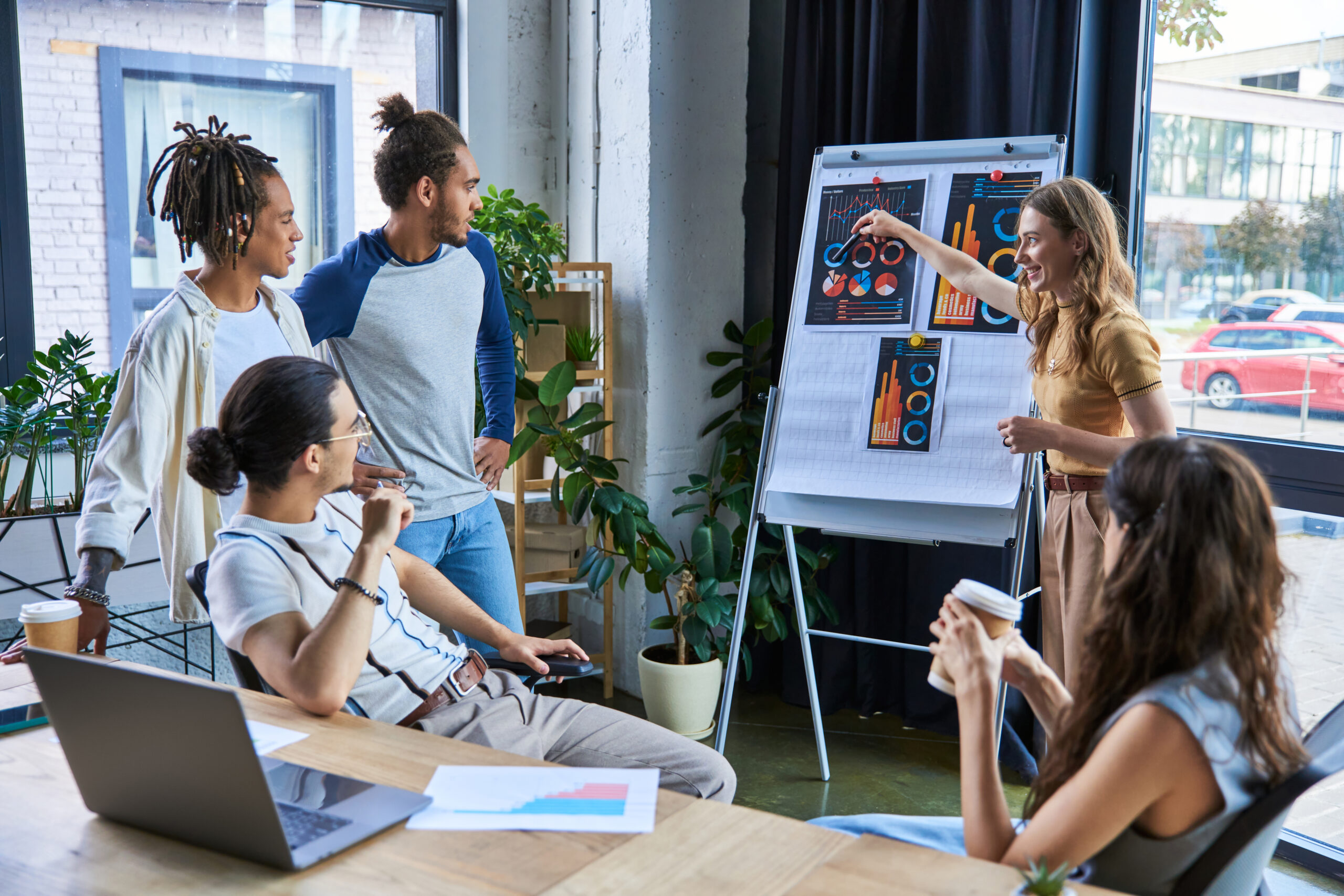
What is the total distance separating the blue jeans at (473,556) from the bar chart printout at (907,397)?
948mm

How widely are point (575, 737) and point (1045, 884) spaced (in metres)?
0.91

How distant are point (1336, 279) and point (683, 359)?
1.80 meters

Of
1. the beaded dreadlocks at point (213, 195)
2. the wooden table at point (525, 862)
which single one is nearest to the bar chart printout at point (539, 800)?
the wooden table at point (525, 862)

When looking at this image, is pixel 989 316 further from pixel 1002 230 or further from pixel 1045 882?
pixel 1045 882

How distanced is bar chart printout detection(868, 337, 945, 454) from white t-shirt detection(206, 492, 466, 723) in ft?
4.21

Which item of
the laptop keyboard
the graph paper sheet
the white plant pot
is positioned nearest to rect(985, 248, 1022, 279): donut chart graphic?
the graph paper sheet

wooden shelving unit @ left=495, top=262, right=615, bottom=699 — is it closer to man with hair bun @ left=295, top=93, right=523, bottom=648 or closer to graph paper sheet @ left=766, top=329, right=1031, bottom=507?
graph paper sheet @ left=766, top=329, right=1031, bottom=507

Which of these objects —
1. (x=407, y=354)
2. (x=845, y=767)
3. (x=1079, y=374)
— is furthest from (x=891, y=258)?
(x=845, y=767)

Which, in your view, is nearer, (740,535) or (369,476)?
(369,476)

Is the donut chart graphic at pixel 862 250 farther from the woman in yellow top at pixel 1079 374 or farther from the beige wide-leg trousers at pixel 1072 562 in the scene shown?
the beige wide-leg trousers at pixel 1072 562

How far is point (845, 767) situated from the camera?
3039mm

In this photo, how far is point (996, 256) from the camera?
8.54 feet

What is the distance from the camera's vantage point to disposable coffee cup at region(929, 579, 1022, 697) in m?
1.17

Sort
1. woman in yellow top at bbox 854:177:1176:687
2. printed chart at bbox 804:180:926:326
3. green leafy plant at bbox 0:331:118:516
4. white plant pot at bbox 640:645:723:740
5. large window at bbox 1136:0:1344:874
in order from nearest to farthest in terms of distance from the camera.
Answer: woman in yellow top at bbox 854:177:1176:687 → large window at bbox 1136:0:1344:874 → printed chart at bbox 804:180:926:326 → green leafy plant at bbox 0:331:118:516 → white plant pot at bbox 640:645:723:740
